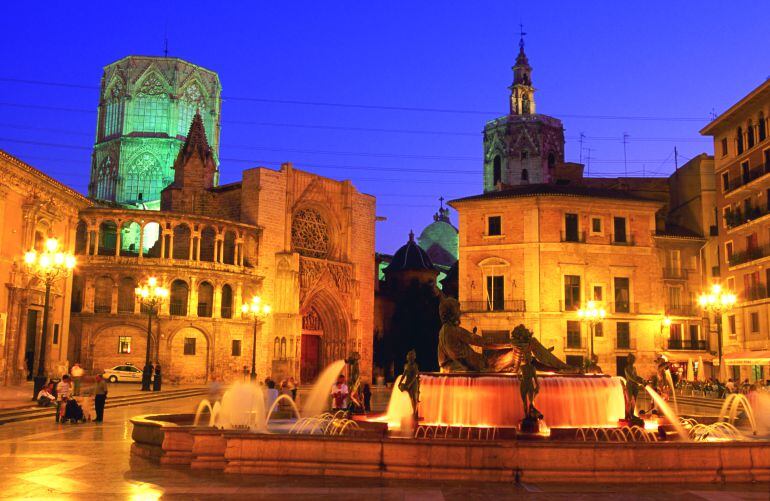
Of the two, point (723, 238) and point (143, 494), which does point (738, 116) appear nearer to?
point (723, 238)

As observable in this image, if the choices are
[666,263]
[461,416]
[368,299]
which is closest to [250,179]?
[368,299]

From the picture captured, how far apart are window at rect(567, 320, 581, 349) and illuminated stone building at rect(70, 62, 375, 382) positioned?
16.8 metres

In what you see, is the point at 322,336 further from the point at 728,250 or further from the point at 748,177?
the point at 748,177

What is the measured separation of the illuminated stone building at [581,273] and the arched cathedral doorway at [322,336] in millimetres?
11654

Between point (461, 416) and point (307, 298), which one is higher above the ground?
point (307, 298)

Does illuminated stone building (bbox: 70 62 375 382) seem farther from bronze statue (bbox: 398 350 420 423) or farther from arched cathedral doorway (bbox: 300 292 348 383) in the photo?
bronze statue (bbox: 398 350 420 423)

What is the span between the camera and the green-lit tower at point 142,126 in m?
75.0

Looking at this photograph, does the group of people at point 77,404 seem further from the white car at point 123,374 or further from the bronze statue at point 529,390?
the white car at point 123,374

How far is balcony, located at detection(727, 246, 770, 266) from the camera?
131 ft

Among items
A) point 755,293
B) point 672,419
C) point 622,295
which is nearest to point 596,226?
point 622,295

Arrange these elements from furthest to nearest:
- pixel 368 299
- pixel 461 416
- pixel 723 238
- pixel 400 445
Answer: pixel 368 299
pixel 723 238
pixel 461 416
pixel 400 445

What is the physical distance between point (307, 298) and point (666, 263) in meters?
23.6

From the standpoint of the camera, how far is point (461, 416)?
14867 millimetres

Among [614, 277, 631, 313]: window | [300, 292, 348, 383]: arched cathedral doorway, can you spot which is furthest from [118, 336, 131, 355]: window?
[614, 277, 631, 313]: window
